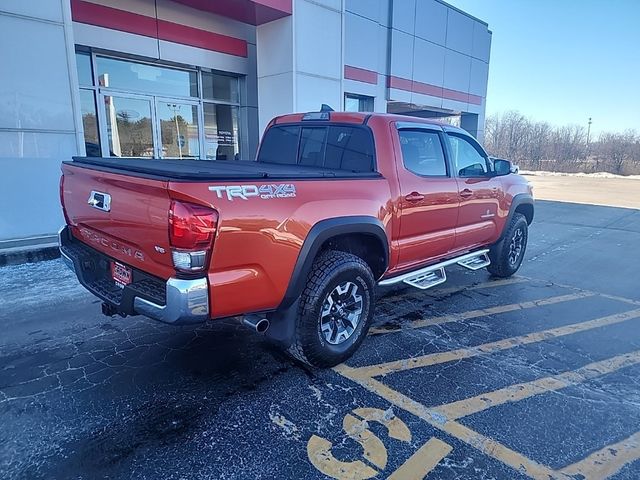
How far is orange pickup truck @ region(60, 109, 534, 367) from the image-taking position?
2453 mm

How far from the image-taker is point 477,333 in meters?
4.14

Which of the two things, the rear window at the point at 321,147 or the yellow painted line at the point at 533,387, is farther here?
the rear window at the point at 321,147

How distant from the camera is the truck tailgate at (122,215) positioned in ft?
8.17

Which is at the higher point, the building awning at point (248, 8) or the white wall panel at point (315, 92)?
the building awning at point (248, 8)

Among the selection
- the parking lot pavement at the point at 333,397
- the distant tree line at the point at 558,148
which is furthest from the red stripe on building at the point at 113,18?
the distant tree line at the point at 558,148

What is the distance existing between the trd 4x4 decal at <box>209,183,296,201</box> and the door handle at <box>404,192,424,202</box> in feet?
4.58

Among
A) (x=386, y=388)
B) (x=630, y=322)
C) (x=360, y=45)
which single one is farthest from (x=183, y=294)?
(x=360, y=45)

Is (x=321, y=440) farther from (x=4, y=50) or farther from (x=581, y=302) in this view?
(x=4, y=50)

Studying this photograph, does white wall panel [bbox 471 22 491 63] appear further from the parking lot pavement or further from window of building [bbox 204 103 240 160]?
the parking lot pavement

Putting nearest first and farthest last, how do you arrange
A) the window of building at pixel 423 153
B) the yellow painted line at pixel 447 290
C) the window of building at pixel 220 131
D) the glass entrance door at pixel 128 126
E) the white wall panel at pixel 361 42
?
the window of building at pixel 423 153
the yellow painted line at pixel 447 290
the glass entrance door at pixel 128 126
the window of building at pixel 220 131
the white wall panel at pixel 361 42

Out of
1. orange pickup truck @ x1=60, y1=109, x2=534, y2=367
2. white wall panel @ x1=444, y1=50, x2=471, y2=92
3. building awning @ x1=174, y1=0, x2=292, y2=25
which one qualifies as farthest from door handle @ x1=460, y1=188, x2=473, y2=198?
white wall panel @ x1=444, y1=50, x2=471, y2=92

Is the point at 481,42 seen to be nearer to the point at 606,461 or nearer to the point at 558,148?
the point at 606,461

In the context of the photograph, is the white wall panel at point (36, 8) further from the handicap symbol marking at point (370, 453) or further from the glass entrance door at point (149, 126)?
the handicap symbol marking at point (370, 453)

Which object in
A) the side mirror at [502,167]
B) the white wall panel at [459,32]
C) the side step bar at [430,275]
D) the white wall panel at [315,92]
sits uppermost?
the white wall panel at [459,32]
